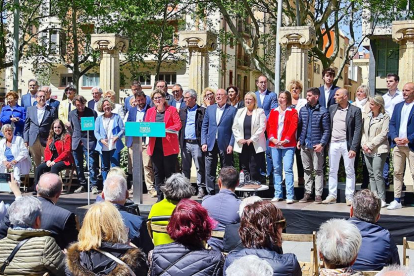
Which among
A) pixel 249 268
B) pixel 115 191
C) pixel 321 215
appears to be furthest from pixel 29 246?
pixel 321 215

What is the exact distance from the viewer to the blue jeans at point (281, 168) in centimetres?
1027

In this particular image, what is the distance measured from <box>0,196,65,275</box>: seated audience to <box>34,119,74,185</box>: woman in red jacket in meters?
6.97

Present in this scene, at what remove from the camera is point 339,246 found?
4012mm

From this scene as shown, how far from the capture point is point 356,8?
891 inches

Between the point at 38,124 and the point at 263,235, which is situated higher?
the point at 38,124

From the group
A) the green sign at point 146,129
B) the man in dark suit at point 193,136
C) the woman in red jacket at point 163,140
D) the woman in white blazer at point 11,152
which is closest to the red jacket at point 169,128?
the woman in red jacket at point 163,140

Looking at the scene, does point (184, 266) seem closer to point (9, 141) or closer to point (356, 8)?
point (9, 141)

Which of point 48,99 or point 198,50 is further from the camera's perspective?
point 198,50

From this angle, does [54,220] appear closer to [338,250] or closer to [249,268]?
[338,250]

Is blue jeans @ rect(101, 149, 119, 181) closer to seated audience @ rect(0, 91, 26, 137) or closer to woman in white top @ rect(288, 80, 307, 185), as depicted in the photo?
seated audience @ rect(0, 91, 26, 137)

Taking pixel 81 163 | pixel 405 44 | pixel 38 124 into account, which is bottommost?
pixel 81 163

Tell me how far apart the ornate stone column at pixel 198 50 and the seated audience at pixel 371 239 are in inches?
380

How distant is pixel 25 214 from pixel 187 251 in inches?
56.4

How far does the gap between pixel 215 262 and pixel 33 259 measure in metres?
1.48
